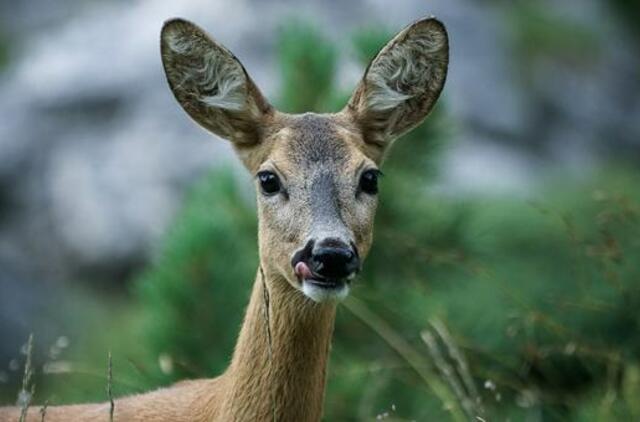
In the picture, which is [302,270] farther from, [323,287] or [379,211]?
[379,211]

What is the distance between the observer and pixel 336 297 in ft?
15.0

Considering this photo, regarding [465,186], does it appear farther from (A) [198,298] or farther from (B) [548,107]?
(A) [198,298]

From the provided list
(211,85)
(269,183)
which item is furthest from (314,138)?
(211,85)

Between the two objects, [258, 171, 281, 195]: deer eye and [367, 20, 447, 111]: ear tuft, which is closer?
[258, 171, 281, 195]: deer eye

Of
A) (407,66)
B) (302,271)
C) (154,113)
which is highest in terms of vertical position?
(407,66)

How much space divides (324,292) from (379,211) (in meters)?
3.51

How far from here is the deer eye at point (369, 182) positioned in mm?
4953

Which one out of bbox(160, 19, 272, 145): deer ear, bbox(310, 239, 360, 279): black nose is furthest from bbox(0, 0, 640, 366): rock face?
bbox(310, 239, 360, 279): black nose

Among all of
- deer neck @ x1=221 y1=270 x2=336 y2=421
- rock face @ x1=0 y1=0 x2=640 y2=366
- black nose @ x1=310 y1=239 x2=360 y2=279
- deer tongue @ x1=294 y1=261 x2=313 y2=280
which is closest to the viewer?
black nose @ x1=310 y1=239 x2=360 y2=279

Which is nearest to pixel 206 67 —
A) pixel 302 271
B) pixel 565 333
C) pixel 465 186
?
pixel 302 271

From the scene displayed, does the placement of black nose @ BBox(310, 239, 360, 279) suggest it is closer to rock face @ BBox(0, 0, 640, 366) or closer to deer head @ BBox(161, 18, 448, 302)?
deer head @ BBox(161, 18, 448, 302)

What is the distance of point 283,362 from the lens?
4.91 m

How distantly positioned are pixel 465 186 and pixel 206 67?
8894mm

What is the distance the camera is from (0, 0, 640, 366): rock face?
14.7 meters
